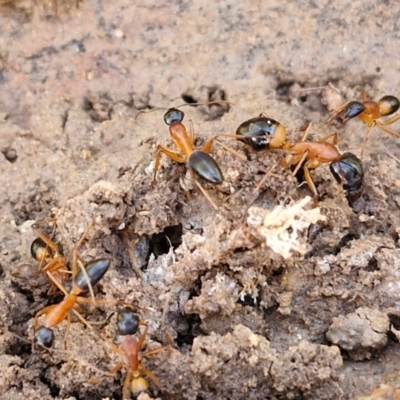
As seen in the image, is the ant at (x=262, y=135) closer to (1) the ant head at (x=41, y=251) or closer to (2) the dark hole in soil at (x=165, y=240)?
(2) the dark hole in soil at (x=165, y=240)

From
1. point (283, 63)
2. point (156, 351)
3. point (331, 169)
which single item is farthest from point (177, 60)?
point (156, 351)

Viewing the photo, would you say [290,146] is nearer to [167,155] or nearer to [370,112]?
[167,155]

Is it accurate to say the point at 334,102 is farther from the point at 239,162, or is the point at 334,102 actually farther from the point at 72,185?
the point at 72,185

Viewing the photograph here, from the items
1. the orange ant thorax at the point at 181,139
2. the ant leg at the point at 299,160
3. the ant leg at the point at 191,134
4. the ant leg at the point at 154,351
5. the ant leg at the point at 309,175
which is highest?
the orange ant thorax at the point at 181,139

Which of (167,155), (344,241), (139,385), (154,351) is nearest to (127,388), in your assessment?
(139,385)

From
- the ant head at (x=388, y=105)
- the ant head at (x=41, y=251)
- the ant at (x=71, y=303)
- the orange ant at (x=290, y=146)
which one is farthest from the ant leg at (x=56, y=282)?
the ant head at (x=388, y=105)

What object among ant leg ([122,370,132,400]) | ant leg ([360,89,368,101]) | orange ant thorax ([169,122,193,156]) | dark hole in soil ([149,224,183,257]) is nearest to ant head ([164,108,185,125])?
orange ant thorax ([169,122,193,156])

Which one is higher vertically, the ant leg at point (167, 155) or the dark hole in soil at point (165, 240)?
the ant leg at point (167, 155)
